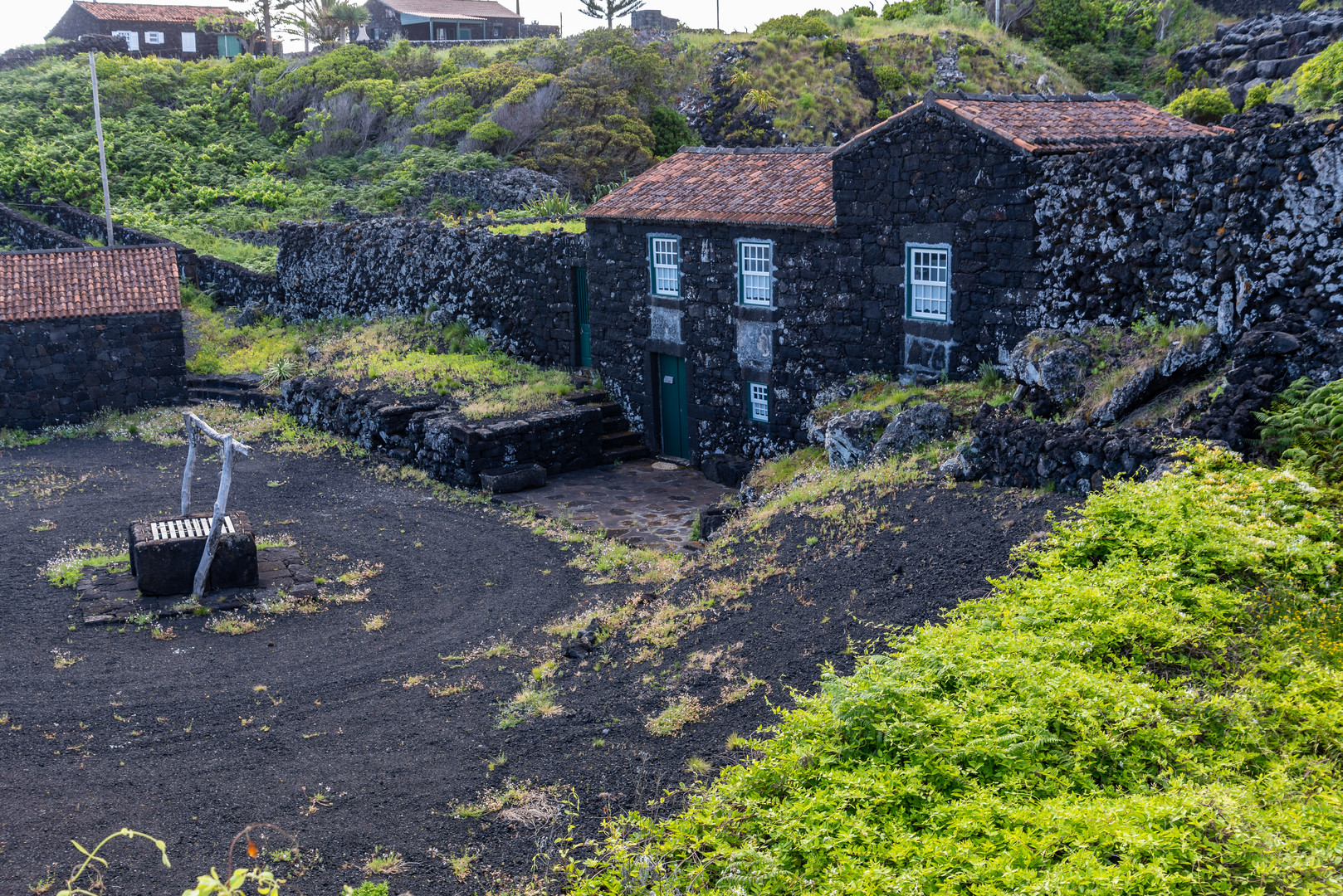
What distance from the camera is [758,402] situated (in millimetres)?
18578

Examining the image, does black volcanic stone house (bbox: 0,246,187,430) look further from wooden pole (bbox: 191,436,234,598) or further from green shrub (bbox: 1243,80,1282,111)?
green shrub (bbox: 1243,80,1282,111)

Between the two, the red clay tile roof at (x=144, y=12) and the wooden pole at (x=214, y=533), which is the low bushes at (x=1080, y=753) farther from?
the red clay tile roof at (x=144, y=12)

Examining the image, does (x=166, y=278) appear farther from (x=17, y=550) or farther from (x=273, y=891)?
(x=273, y=891)

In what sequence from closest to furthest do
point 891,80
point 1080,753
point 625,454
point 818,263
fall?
1. point 1080,753
2. point 818,263
3. point 625,454
4. point 891,80

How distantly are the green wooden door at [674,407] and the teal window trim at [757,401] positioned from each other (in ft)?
5.30

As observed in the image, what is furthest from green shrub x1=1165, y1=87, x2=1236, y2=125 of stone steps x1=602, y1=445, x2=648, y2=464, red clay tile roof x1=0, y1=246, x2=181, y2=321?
red clay tile roof x1=0, y1=246, x2=181, y2=321

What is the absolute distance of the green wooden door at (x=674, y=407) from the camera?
20.3 m

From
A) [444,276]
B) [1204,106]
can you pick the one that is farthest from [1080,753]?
[444,276]

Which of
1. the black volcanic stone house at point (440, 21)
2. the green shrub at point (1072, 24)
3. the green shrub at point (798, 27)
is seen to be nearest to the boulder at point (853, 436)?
the green shrub at point (798, 27)

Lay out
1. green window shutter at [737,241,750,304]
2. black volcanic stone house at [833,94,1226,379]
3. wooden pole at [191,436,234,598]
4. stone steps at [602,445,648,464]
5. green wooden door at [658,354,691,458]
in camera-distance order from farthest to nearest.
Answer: stone steps at [602,445,648,464] → green wooden door at [658,354,691,458] → green window shutter at [737,241,750,304] → black volcanic stone house at [833,94,1226,379] → wooden pole at [191,436,234,598]

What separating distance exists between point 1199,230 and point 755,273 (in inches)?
302

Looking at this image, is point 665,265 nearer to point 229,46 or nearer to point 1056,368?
point 1056,368

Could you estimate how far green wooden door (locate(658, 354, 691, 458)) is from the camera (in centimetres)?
2028

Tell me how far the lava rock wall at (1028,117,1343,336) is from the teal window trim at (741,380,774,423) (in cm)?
553
